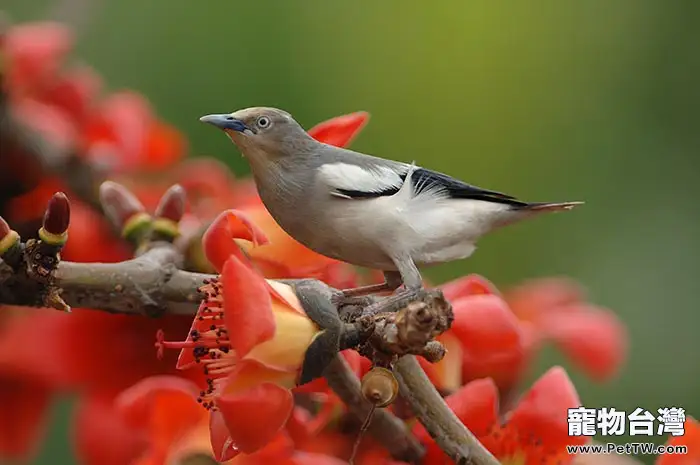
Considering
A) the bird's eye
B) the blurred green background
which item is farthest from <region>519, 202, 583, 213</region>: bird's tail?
the blurred green background

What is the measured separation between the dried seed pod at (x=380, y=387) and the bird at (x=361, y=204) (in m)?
0.03

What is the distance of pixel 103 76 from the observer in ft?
3.08

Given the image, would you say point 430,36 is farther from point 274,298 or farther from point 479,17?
point 274,298

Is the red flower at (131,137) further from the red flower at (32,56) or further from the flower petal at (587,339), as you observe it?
the flower petal at (587,339)

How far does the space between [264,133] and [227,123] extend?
16 mm

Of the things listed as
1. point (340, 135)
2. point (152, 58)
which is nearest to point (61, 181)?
point (340, 135)

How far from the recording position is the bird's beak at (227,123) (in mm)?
333

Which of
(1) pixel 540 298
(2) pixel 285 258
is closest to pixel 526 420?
(2) pixel 285 258

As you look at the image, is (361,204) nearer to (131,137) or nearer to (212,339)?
(212,339)

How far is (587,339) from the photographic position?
1.88ft

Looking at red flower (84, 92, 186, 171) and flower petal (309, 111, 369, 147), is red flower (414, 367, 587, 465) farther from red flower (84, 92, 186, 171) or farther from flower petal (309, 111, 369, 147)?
red flower (84, 92, 186, 171)

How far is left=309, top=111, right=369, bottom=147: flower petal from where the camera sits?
393 mm

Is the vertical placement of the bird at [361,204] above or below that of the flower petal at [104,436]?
above

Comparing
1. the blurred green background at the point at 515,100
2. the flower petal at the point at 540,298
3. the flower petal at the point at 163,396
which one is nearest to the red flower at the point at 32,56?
the blurred green background at the point at 515,100
